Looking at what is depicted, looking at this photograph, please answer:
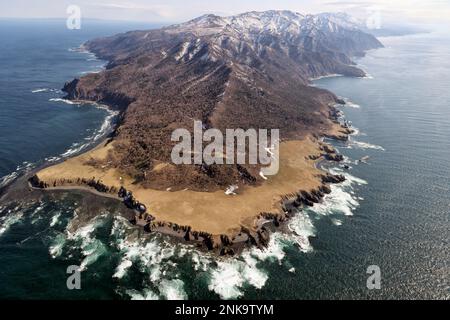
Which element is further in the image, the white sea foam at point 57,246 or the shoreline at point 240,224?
the shoreline at point 240,224

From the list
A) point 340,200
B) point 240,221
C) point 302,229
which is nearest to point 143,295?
point 240,221

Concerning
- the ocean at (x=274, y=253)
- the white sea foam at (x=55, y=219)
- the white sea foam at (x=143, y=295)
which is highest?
the white sea foam at (x=55, y=219)

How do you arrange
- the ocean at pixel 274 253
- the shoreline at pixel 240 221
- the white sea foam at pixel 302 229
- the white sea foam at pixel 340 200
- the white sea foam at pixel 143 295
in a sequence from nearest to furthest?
1. the white sea foam at pixel 143 295
2. the ocean at pixel 274 253
3. the shoreline at pixel 240 221
4. the white sea foam at pixel 302 229
5. the white sea foam at pixel 340 200

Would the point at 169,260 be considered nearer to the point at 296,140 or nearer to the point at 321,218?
the point at 321,218

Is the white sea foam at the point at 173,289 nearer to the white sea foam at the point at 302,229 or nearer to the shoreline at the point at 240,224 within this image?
the shoreline at the point at 240,224

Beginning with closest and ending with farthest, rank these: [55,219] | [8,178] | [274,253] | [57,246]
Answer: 1. [57,246]
2. [274,253]
3. [55,219]
4. [8,178]

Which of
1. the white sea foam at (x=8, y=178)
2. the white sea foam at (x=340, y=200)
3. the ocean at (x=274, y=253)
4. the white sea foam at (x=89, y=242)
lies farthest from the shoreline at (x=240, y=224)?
the white sea foam at (x=89, y=242)

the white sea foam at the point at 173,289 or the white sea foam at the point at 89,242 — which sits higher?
the white sea foam at the point at 89,242

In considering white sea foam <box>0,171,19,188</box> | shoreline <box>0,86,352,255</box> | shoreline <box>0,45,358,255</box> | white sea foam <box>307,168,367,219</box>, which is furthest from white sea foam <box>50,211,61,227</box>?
white sea foam <box>307,168,367,219</box>

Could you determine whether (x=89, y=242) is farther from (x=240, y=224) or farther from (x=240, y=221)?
(x=240, y=221)

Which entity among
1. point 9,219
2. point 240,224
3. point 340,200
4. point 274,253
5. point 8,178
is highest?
point 8,178

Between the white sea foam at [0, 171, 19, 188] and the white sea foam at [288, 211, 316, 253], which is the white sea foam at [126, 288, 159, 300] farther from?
the white sea foam at [0, 171, 19, 188]
